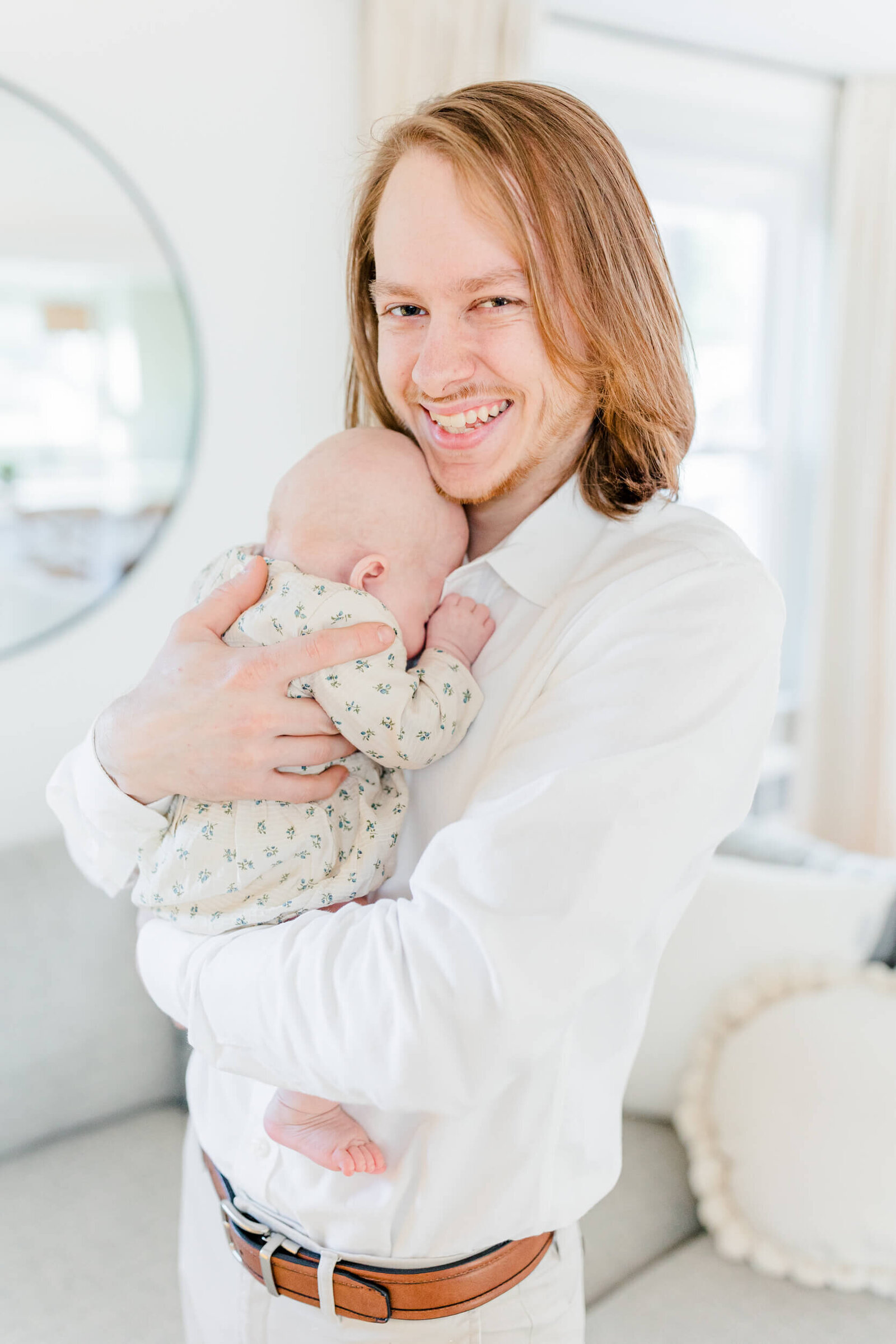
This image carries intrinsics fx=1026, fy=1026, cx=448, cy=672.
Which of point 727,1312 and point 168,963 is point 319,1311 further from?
point 727,1312

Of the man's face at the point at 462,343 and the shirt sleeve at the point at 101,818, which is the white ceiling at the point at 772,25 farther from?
the shirt sleeve at the point at 101,818

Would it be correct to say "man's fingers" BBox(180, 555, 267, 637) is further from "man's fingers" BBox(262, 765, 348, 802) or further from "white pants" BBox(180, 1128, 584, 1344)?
"white pants" BBox(180, 1128, 584, 1344)

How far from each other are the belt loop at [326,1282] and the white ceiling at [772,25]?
8.58ft

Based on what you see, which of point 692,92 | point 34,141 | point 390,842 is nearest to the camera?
point 390,842

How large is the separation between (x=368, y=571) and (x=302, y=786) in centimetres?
22

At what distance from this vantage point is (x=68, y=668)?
219 centimetres

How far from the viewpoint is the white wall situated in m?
2.06

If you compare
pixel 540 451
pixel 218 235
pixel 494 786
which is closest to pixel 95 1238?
pixel 494 786

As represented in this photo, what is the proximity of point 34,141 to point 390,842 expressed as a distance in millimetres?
1691

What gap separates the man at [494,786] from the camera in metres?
0.72

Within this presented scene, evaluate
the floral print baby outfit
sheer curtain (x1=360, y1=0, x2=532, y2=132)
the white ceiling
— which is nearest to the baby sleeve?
the floral print baby outfit

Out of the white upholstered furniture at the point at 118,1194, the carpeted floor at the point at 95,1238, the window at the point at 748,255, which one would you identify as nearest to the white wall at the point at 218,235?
the white upholstered furniture at the point at 118,1194

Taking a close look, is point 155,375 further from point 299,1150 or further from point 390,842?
point 299,1150

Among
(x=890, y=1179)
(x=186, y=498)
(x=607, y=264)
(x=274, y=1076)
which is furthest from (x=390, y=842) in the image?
(x=186, y=498)
